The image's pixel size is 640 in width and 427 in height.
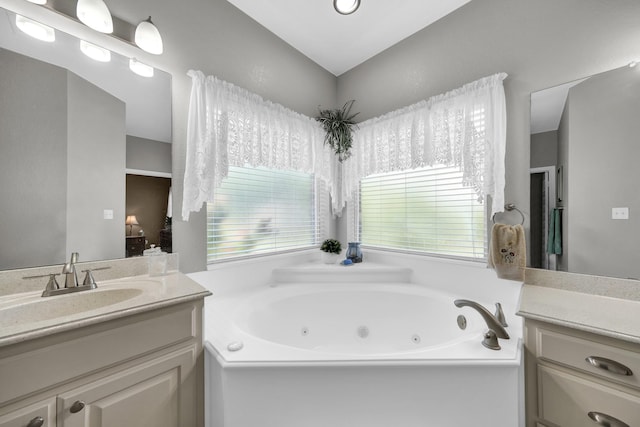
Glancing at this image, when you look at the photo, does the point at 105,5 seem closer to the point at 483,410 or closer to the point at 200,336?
the point at 200,336

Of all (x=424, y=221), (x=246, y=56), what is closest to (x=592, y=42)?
(x=424, y=221)

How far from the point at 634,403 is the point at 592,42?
5.86 feet

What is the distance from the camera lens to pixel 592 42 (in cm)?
134

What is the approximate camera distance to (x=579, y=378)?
0.93m

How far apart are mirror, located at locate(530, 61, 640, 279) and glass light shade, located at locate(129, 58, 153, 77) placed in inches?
96.2

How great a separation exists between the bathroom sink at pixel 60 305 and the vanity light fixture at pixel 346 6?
2250mm

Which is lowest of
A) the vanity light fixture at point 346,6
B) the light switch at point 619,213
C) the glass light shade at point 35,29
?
the light switch at point 619,213

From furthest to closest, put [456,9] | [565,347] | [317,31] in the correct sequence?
[317,31], [456,9], [565,347]

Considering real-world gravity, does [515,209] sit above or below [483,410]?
above

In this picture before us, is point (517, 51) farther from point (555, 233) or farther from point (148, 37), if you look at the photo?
point (148, 37)

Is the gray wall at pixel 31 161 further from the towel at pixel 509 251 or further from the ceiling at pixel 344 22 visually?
the towel at pixel 509 251

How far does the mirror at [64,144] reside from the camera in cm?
107

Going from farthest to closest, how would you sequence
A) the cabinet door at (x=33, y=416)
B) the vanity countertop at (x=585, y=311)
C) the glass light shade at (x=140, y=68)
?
the glass light shade at (x=140, y=68)
the vanity countertop at (x=585, y=311)
the cabinet door at (x=33, y=416)

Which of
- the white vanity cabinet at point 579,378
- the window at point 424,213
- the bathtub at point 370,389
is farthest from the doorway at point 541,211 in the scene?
the bathtub at point 370,389
